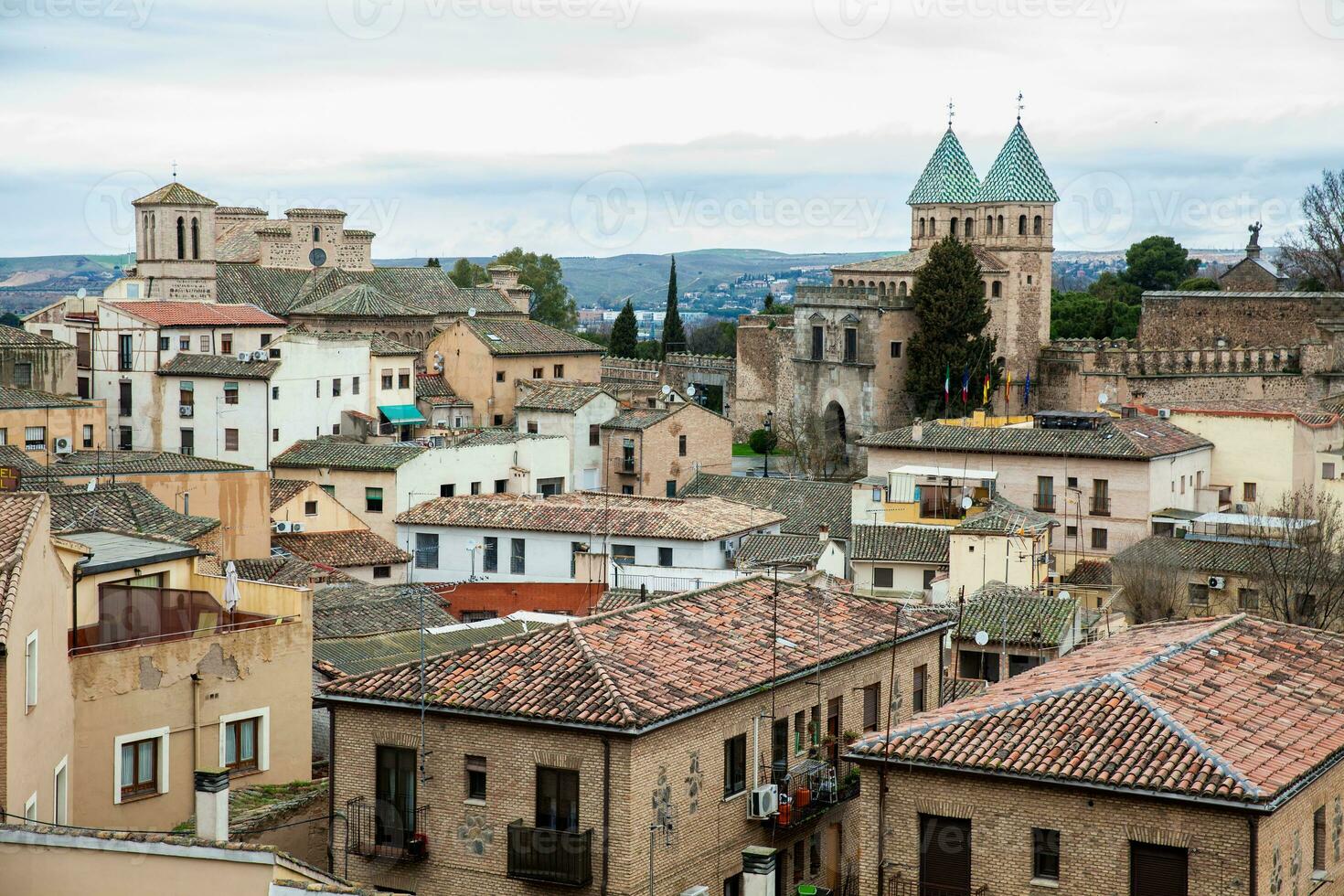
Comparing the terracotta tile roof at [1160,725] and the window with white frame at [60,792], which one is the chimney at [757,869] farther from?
the window with white frame at [60,792]

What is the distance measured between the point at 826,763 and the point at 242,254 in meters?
56.1

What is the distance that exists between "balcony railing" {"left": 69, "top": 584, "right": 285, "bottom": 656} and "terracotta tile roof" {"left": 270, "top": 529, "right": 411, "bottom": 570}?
16.2 m

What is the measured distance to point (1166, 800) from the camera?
1552cm

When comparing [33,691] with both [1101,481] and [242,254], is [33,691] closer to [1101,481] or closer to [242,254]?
[1101,481]

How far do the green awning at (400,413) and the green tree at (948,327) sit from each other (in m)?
18.1

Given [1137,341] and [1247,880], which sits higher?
[1137,341]

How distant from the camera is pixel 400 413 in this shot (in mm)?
53406

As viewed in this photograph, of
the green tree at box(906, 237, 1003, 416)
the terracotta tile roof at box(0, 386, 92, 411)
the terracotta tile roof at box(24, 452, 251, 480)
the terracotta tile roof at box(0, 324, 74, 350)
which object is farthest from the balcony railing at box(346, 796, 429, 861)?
the green tree at box(906, 237, 1003, 416)

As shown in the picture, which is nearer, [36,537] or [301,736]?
[36,537]

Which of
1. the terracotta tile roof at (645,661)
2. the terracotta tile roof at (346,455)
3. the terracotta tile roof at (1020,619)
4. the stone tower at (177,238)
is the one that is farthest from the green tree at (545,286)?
the terracotta tile roof at (645,661)

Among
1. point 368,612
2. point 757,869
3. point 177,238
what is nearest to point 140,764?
point 757,869

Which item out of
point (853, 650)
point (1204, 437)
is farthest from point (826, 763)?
point (1204, 437)

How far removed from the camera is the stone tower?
61844 millimetres

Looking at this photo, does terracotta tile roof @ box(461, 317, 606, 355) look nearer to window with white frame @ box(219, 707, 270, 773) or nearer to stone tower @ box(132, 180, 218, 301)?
stone tower @ box(132, 180, 218, 301)
